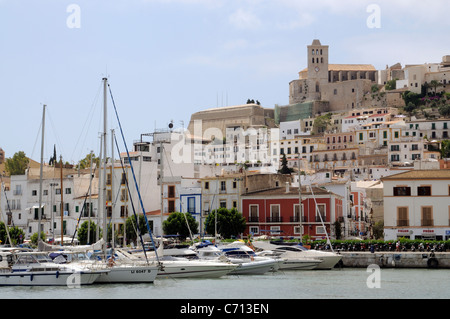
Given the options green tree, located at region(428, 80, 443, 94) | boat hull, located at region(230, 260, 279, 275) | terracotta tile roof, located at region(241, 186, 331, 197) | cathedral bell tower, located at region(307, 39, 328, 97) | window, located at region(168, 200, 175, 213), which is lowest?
boat hull, located at region(230, 260, 279, 275)

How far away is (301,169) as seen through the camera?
137 m

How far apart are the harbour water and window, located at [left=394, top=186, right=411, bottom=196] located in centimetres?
1433

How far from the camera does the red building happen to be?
2633 inches

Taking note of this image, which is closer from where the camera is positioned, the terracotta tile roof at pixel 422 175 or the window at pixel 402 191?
the terracotta tile roof at pixel 422 175

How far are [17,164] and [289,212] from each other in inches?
2787

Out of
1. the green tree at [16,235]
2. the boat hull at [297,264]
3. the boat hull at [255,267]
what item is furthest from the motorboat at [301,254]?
the green tree at [16,235]

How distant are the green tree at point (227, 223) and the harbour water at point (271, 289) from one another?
2010 centimetres

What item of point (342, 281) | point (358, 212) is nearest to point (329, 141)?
point (358, 212)

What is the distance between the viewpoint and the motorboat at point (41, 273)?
38.4 meters

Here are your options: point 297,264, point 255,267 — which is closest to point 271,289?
point 255,267
